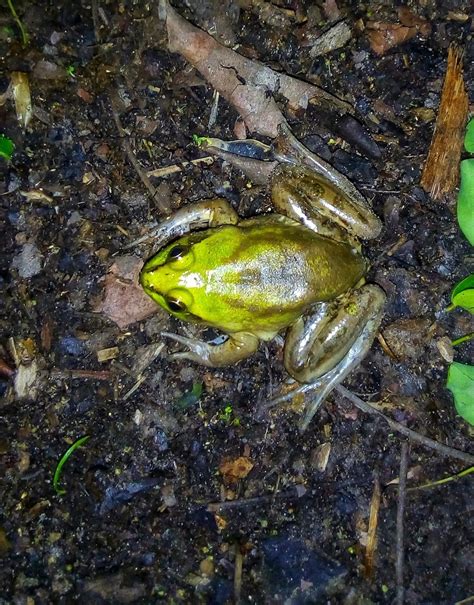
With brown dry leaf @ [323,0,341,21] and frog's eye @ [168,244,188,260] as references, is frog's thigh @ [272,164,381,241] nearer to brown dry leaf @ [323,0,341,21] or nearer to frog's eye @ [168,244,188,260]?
frog's eye @ [168,244,188,260]

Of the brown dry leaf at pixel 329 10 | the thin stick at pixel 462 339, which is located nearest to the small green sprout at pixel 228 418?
the thin stick at pixel 462 339

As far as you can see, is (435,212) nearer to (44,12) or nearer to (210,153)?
(210,153)

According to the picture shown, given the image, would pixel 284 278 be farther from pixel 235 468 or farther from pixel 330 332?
pixel 235 468

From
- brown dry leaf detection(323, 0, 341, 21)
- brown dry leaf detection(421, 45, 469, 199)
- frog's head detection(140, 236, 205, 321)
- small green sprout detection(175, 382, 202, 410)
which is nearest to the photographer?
frog's head detection(140, 236, 205, 321)

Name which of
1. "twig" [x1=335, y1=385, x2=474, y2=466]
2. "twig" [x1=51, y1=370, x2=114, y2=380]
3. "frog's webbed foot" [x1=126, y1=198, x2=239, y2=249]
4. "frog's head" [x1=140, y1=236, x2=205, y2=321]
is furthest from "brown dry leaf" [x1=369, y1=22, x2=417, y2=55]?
"twig" [x1=51, y1=370, x2=114, y2=380]

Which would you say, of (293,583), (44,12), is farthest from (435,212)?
(44,12)

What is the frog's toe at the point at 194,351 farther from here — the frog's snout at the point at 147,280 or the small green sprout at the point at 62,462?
the small green sprout at the point at 62,462

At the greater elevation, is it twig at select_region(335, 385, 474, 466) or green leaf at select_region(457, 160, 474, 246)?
green leaf at select_region(457, 160, 474, 246)
